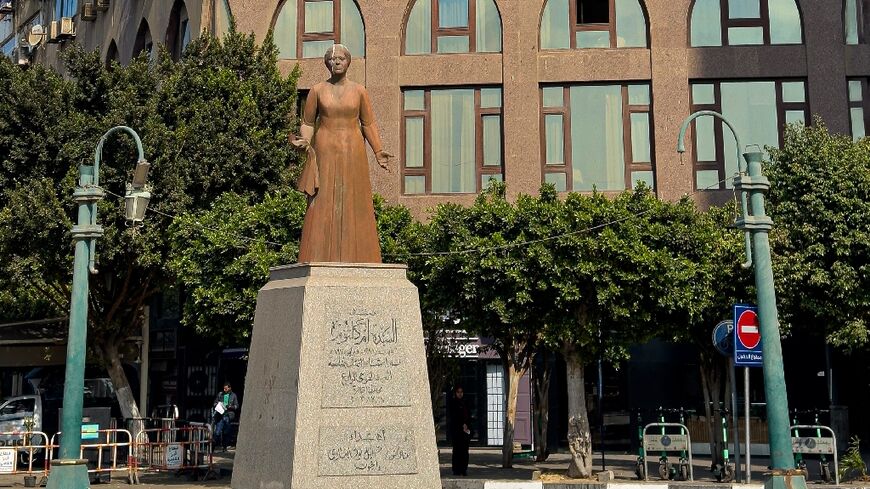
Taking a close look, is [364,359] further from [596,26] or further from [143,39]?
[143,39]

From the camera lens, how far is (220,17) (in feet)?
109

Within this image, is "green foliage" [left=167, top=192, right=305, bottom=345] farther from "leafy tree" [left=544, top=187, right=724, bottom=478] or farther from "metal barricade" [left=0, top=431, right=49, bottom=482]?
"leafy tree" [left=544, top=187, right=724, bottom=478]

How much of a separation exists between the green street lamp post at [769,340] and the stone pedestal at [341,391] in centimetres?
580

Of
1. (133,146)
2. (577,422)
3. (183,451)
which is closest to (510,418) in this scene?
(577,422)

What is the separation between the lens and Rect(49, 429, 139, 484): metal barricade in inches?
907

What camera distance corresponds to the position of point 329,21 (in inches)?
1264

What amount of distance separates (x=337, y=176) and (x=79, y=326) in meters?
7.14

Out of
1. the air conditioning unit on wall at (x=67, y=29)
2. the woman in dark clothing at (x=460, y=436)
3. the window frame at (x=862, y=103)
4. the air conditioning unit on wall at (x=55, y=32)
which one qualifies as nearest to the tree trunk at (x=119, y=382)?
the woman in dark clothing at (x=460, y=436)

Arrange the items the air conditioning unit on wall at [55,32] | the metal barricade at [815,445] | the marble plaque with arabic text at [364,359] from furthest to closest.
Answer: the air conditioning unit on wall at [55,32] → the metal barricade at [815,445] → the marble plaque with arabic text at [364,359]

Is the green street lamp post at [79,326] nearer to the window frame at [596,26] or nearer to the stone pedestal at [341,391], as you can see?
the stone pedestal at [341,391]

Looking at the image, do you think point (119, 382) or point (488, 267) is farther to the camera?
point (119, 382)

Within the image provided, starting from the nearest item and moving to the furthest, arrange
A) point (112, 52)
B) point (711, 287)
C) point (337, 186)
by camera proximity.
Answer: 1. point (337, 186)
2. point (711, 287)
3. point (112, 52)

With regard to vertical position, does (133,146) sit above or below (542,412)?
above

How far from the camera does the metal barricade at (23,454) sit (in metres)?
23.0
